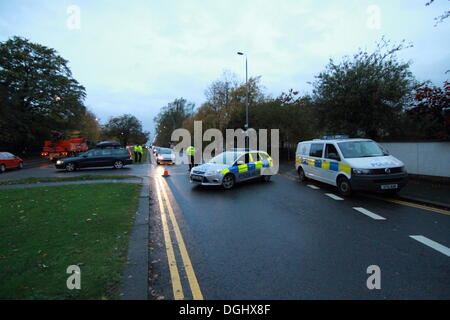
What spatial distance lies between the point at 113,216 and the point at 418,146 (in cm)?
1249

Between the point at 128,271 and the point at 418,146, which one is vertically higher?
the point at 418,146

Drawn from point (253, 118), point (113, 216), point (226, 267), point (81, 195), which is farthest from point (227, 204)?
point (253, 118)

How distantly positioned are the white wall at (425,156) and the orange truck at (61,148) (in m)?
30.9

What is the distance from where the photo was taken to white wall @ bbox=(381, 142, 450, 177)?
384 inches

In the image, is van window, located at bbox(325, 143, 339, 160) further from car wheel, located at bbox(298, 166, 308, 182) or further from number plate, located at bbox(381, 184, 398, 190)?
car wheel, located at bbox(298, 166, 308, 182)

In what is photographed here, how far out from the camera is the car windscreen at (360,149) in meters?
8.12

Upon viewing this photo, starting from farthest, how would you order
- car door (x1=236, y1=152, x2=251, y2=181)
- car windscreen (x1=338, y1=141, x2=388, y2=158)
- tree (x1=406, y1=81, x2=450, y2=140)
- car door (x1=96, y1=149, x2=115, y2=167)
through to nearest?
car door (x1=96, y1=149, x2=115, y2=167) → car door (x1=236, y1=152, x2=251, y2=181) → tree (x1=406, y1=81, x2=450, y2=140) → car windscreen (x1=338, y1=141, x2=388, y2=158)

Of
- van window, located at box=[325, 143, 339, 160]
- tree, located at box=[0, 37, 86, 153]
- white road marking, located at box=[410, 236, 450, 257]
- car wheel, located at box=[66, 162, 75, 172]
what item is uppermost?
tree, located at box=[0, 37, 86, 153]

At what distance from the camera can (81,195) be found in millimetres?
8102

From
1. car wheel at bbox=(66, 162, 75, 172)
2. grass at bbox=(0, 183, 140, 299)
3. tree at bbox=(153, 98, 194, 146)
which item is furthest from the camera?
tree at bbox=(153, 98, 194, 146)

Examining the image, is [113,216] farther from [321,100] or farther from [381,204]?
[321,100]

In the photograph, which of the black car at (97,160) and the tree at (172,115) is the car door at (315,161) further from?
the tree at (172,115)

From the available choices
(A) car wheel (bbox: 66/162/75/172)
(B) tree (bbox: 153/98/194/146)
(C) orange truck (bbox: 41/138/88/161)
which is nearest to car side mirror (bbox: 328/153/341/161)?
(A) car wheel (bbox: 66/162/75/172)
